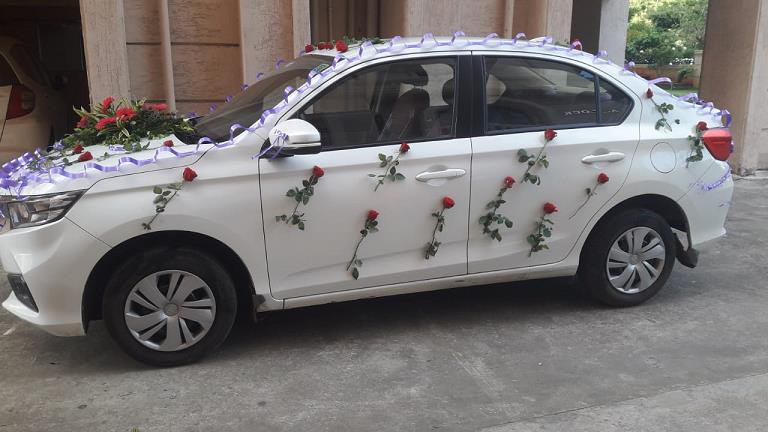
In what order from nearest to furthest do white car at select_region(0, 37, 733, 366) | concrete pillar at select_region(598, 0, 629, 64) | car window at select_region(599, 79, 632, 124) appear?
white car at select_region(0, 37, 733, 366)
car window at select_region(599, 79, 632, 124)
concrete pillar at select_region(598, 0, 629, 64)

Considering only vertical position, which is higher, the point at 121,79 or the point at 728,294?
the point at 121,79

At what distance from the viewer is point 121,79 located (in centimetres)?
651

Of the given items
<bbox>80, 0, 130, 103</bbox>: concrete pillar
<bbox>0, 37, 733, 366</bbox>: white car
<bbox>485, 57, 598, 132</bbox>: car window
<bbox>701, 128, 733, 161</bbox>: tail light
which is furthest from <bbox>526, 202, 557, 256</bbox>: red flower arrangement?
<bbox>80, 0, 130, 103</bbox>: concrete pillar

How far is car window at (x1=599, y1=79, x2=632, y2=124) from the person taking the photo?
445 cm

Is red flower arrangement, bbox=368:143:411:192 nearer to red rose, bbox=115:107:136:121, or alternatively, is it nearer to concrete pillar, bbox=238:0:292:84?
red rose, bbox=115:107:136:121

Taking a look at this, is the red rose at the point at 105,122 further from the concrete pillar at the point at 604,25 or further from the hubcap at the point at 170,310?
the concrete pillar at the point at 604,25

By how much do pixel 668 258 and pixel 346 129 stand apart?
2.46 metres

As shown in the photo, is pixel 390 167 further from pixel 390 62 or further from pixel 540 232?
pixel 540 232

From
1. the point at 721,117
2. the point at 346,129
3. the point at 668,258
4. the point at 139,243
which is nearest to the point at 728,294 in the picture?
the point at 668,258

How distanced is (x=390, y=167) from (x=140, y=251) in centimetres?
146

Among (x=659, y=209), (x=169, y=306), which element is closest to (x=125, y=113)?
(x=169, y=306)

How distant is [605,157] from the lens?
432 cm

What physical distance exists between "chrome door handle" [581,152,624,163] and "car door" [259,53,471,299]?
83cm

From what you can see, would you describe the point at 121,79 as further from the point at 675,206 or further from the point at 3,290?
Answer: the point at 675,206
